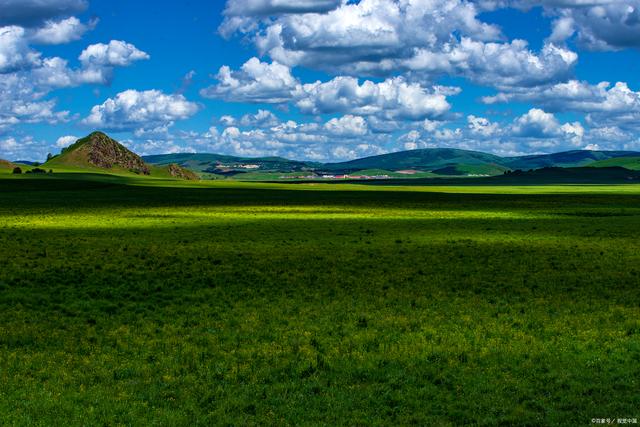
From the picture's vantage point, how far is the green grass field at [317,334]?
16000 mm

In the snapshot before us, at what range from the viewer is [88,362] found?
19.3m

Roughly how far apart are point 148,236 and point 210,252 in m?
12.4

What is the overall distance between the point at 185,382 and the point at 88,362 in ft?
11.7

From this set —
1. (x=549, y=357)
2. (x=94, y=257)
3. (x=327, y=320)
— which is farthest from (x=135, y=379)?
(x=94, y=257)

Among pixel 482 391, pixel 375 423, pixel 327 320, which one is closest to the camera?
pixel 375 423

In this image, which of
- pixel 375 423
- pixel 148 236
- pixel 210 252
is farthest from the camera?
pixel 148 236

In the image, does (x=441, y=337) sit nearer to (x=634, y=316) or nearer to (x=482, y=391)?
(x=482, y=391)

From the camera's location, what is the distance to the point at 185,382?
17.7m

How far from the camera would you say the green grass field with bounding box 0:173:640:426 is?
52.5 ft

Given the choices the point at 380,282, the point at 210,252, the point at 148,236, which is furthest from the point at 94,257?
the point at 380,282

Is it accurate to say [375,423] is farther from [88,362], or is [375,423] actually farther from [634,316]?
[634,316]

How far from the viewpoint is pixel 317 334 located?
22578 mm

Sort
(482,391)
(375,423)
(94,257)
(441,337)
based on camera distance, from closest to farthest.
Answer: (375,423)
(482,391)
(441,337)
(94,257)

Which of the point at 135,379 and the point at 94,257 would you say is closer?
the point at 135,379
